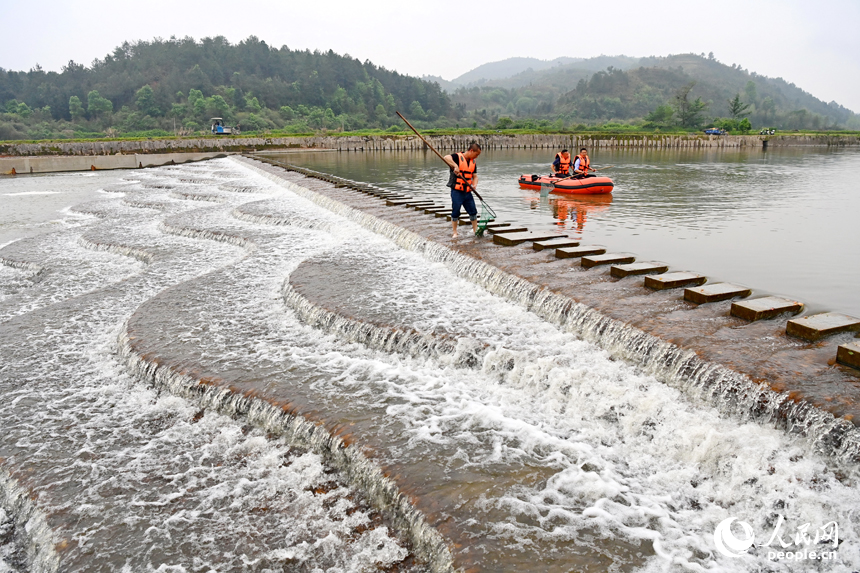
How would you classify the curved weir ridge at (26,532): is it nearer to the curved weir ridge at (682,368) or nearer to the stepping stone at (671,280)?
the curved weir ridge at (682,368)

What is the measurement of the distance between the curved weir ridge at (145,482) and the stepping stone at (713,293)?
5.26 meters

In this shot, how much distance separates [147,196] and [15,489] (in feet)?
78.0

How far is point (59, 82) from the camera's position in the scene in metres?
144

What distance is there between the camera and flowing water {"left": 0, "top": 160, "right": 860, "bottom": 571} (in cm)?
442

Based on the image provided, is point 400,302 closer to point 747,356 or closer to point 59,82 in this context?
point 747,356

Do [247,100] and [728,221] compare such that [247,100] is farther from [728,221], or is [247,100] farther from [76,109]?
[728,221]

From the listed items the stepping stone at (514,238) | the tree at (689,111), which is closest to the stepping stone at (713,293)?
the stepping stone at (514,238)

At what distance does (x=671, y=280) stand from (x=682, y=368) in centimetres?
275

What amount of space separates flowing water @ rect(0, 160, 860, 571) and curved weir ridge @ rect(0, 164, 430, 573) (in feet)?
0.08

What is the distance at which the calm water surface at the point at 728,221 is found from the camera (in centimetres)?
1141

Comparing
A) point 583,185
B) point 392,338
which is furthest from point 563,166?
point 392,338

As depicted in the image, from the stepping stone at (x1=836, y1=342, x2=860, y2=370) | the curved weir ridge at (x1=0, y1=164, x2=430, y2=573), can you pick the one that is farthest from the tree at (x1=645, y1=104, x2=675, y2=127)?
the curved weir ridge at (x1=0, y1=164, x2=430, y2=573)

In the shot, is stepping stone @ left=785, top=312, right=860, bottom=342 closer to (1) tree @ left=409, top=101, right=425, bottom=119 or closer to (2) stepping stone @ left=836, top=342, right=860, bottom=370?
(2) stepping stone @ left=836, top=342, right=860, bottom=370

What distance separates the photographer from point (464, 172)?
12.3 m
